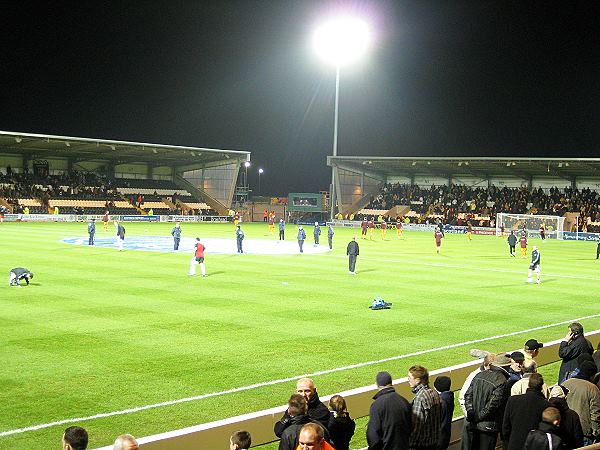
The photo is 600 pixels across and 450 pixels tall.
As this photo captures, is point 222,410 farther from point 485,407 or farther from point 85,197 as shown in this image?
point 85,197

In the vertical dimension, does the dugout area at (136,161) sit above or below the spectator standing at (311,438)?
above

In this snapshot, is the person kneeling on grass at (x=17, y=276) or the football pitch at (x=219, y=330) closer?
the football pitch at (x=219, y=330)

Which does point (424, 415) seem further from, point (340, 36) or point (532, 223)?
point (532, 223)

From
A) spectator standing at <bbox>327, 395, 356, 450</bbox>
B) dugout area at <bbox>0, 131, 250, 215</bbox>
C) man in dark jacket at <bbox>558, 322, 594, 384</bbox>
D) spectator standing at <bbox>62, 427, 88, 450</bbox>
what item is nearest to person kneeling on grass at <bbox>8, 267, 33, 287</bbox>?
man in dark jacket at <bbox>558, 322, 594, 384</bbox>

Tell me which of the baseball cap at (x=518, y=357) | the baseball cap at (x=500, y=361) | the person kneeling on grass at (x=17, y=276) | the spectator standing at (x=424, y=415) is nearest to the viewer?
the spectator standing at (x=424, y=415)

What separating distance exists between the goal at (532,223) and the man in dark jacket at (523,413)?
64495 mm

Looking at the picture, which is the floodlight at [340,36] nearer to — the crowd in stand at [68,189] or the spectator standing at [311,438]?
the crowd in stand at [68,189]

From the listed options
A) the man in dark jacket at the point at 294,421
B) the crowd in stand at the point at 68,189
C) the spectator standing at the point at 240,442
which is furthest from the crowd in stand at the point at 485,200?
the spectator standing at the point at 240,442

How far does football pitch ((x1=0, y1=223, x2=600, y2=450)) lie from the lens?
1077 cm

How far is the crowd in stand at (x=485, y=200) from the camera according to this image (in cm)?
7794

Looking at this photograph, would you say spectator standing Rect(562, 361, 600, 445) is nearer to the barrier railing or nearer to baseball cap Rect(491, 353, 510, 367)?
baseball cap Rect(491, 353, 510, 367)

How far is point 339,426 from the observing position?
7094mm

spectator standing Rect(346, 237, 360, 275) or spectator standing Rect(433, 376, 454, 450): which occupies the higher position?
spectator standing Rect(346, 237, 360, 275)

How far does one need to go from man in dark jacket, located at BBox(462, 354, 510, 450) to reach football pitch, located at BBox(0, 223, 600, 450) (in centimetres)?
361
